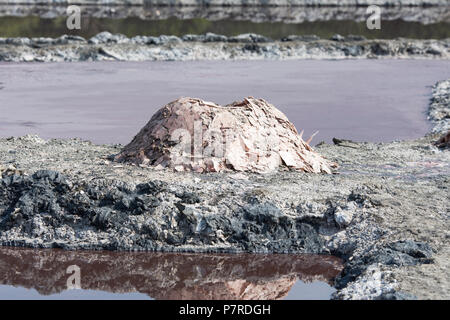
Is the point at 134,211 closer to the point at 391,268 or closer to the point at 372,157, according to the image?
the point at 391,268

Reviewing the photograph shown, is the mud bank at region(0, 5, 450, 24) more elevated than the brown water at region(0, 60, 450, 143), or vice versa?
the mud bank at region(0, 5, 450, 24)

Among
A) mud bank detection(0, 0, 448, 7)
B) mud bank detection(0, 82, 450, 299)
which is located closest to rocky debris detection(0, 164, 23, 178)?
mud bank detection(0, 82, 450, 299)

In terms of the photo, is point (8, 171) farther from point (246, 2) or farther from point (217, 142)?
point (246, 2)

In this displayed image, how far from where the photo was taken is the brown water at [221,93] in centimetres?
1173

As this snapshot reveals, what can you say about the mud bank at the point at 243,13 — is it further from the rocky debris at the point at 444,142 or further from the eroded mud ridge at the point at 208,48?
the rocky debris at the point at 444,142

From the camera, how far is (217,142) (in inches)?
304

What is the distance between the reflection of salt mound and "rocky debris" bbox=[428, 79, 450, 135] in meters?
3.50

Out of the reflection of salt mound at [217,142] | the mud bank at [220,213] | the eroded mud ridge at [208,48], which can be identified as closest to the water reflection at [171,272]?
the mud bank at [220,213]

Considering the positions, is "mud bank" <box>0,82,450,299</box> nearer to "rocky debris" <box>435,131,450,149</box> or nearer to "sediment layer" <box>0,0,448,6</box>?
"rocky debris" <box>435,131,450,149</box>

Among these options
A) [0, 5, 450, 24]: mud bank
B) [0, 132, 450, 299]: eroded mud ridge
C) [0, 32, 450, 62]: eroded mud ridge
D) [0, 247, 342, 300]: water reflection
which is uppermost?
[0, 5, 450, 24]: mud bank

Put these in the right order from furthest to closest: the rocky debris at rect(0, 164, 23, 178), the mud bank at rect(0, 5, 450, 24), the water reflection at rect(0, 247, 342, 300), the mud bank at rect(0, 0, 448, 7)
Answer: the mud bank at rect(0, 0, 448, 7) → the mud bank at rect(0, 5, 450, 24) → the rocky debris at rect(0, 164, 23, 178) → the water reflection at rect(0, 247, 342, 300)

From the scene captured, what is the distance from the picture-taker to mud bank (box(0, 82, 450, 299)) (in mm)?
6504
